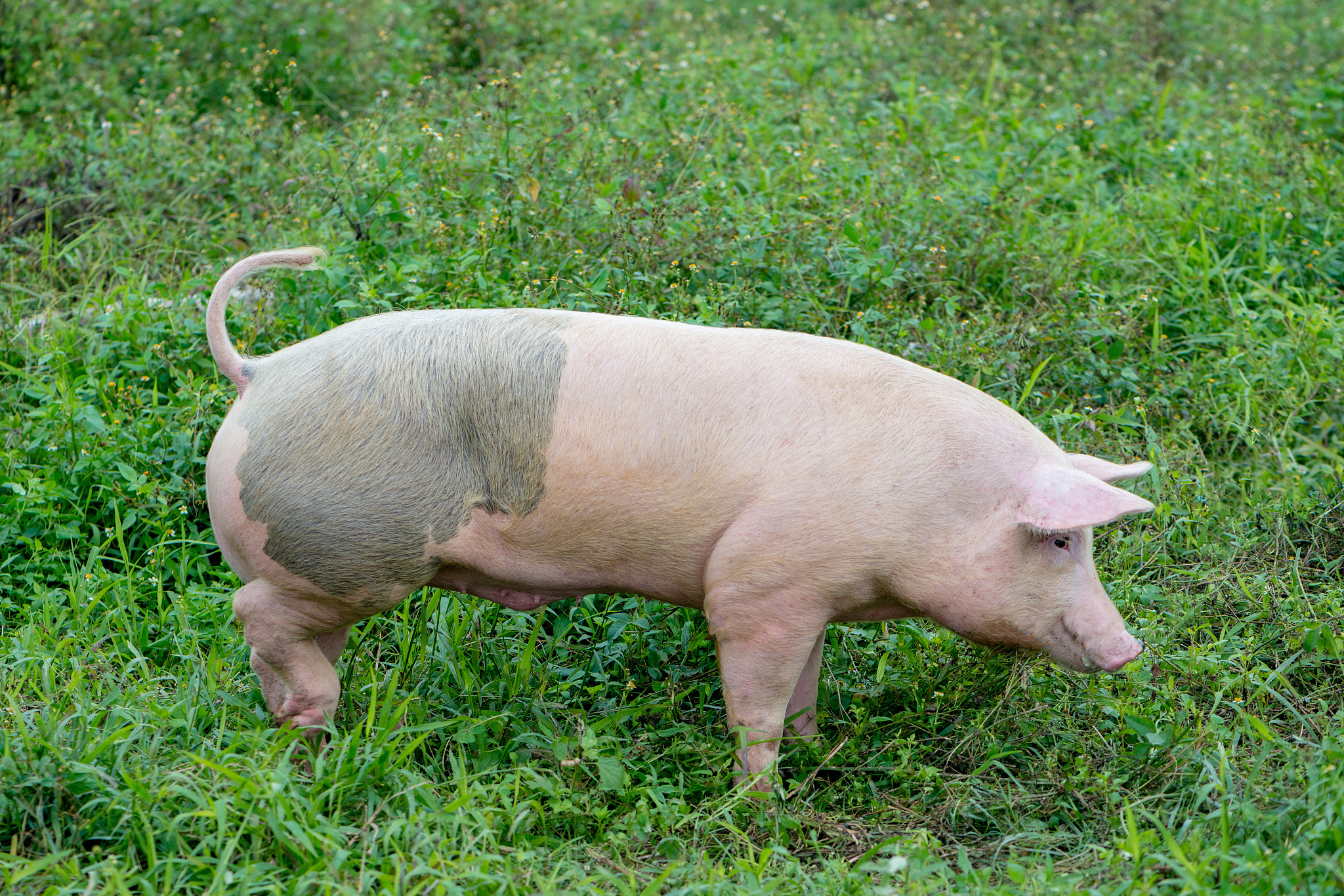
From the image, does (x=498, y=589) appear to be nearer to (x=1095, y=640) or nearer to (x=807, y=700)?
(x=807, y=700)

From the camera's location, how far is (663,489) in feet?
9.98

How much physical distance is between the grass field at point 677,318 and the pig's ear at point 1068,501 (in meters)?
0.76

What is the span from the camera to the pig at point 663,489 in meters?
3.01

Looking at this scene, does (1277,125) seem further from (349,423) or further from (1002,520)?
(349,423)

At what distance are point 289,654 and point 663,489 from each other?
109 cm

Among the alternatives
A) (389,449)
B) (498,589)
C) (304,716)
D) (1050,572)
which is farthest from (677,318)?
(304,716)

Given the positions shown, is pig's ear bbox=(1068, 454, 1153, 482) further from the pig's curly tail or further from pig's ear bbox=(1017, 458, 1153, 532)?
the pig's curly tail

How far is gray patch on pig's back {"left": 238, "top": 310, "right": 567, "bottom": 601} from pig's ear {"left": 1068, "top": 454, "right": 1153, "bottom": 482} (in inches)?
54.7

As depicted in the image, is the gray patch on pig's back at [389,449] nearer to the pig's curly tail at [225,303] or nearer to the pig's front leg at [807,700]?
the pig's curly tail at [225,303]

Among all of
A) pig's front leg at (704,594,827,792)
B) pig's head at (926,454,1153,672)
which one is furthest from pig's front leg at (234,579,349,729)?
pig's head at (926,454,1153,672)

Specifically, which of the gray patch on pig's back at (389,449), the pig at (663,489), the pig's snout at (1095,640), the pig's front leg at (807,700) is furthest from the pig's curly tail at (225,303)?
the pig's snout at (1095,640)

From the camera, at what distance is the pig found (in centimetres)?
301

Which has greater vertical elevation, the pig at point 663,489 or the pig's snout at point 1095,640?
the pig at point 663,489

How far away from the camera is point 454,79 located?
7043 mm
